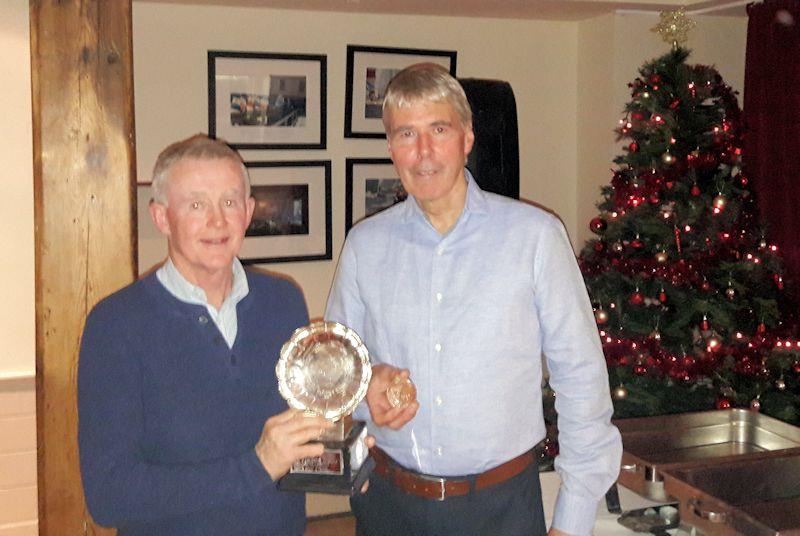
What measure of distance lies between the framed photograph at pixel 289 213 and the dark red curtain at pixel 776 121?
6.61 ft

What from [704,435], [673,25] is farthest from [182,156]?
[673,25]

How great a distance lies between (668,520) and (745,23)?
3307 mm

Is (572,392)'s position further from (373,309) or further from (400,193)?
(400,193)

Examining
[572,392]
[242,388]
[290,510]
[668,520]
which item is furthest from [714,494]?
[242,388]

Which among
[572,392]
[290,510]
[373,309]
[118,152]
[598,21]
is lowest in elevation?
[290,510]

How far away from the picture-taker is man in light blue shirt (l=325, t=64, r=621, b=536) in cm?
176

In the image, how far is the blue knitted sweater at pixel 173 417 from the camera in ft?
4.63

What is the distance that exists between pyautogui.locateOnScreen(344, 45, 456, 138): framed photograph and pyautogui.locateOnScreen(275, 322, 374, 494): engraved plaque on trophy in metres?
2.75

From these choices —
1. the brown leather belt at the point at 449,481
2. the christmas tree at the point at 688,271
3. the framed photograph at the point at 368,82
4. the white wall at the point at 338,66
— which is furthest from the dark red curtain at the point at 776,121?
the brown leather belt at the point at 449,481

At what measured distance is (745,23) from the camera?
4.45 meters

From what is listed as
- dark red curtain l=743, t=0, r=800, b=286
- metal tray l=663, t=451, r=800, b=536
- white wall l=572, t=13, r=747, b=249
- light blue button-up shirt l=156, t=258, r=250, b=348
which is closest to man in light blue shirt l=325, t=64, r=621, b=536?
metal tray l=663, t=451, r=800, b=536

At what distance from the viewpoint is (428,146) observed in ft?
5.75

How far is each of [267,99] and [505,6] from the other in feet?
4.05

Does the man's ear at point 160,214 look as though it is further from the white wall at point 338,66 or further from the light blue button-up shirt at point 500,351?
the white wall at point 338,66
